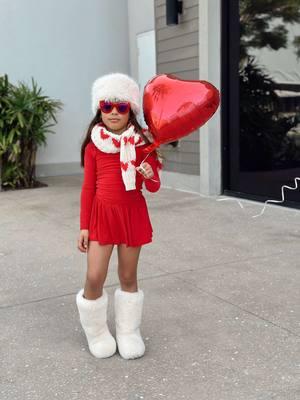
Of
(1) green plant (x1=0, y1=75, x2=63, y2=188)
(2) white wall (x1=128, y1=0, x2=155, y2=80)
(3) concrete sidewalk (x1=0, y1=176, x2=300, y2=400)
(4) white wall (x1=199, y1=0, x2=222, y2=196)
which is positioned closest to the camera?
(3) concrete sidewalk (x1=0, y1=176, x2=300, y2=400)

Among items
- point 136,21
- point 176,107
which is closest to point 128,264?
point 176,107

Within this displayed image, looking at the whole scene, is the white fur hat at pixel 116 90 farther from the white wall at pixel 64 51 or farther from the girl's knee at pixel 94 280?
the white wall at pixel 64 51

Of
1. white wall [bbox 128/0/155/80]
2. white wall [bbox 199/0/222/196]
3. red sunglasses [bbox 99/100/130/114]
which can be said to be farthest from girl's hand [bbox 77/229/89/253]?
white wall [bbox 128/0/155/80]

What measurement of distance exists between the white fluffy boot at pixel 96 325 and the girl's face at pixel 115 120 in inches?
36.5

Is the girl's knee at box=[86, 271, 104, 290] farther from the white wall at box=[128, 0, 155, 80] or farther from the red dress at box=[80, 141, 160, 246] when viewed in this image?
the white wall at box=[128, 0, 155, 80]

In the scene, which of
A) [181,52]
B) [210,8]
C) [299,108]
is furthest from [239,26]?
[299,108]

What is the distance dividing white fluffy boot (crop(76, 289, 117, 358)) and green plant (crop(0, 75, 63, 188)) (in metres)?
6.22

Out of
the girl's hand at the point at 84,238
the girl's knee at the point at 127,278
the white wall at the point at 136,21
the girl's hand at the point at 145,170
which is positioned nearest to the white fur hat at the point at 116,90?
the girl's hand at the point at 145,170

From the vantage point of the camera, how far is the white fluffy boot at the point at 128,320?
118 inches

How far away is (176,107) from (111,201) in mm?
603

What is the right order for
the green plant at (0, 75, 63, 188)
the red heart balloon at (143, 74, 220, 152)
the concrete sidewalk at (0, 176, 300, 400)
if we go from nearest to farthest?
the concrete sidewalk at (0, 176, 300, 400) → the red heart balloon at (143, 74, 220, 152) → the green plant at (0, 75, 63, 188)

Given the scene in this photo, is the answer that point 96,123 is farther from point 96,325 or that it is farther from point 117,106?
point 96,325

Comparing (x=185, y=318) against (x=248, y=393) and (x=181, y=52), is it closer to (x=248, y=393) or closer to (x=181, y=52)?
(x=248, y=393)

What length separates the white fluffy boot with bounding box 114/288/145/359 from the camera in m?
2.99
